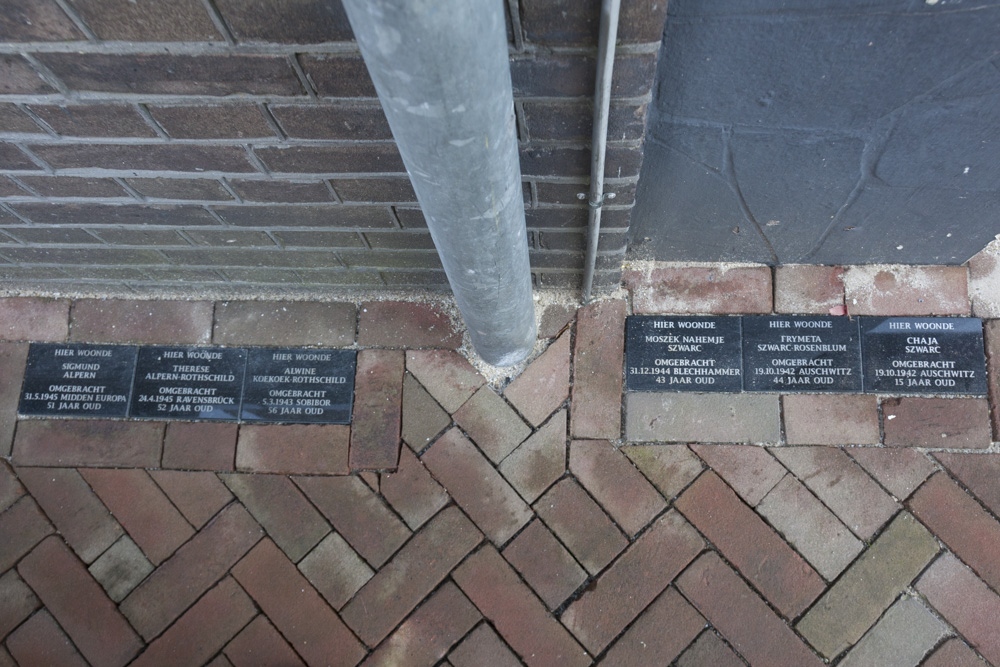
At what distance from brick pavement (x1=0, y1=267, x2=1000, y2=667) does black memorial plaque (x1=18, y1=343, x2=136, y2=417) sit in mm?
69

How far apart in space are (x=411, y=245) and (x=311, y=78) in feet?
2.46

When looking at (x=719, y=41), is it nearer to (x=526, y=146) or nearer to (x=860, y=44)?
(x=860, y=44)

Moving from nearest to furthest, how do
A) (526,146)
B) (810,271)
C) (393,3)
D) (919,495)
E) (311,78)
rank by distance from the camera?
(393,3)
(311,78)
(526,146)
(919,495)
(810,271)

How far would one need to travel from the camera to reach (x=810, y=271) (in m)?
2.29

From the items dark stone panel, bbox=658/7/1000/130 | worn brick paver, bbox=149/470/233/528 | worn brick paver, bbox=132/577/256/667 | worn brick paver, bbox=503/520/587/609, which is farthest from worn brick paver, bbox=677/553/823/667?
worn brick paver, bbox=149/470/233/528

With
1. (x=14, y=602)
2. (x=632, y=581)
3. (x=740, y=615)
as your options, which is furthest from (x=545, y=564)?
(x=14, y=602)

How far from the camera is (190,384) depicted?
92.7 inches

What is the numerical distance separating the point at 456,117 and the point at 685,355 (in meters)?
1.59

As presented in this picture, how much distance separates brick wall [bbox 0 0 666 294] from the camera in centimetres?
123

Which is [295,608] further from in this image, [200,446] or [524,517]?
[524,517]

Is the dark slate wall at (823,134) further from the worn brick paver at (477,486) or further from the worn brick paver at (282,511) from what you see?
the worn brick paver at (282,511)

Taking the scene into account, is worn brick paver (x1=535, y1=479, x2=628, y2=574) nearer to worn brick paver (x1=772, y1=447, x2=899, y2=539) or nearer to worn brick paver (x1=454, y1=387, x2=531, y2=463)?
worn brick paver (x1=454, y1=387, x2=531, y2=463)

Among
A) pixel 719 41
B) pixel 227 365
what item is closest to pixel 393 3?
pixel 719 41

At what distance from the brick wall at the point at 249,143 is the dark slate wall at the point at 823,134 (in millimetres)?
206
